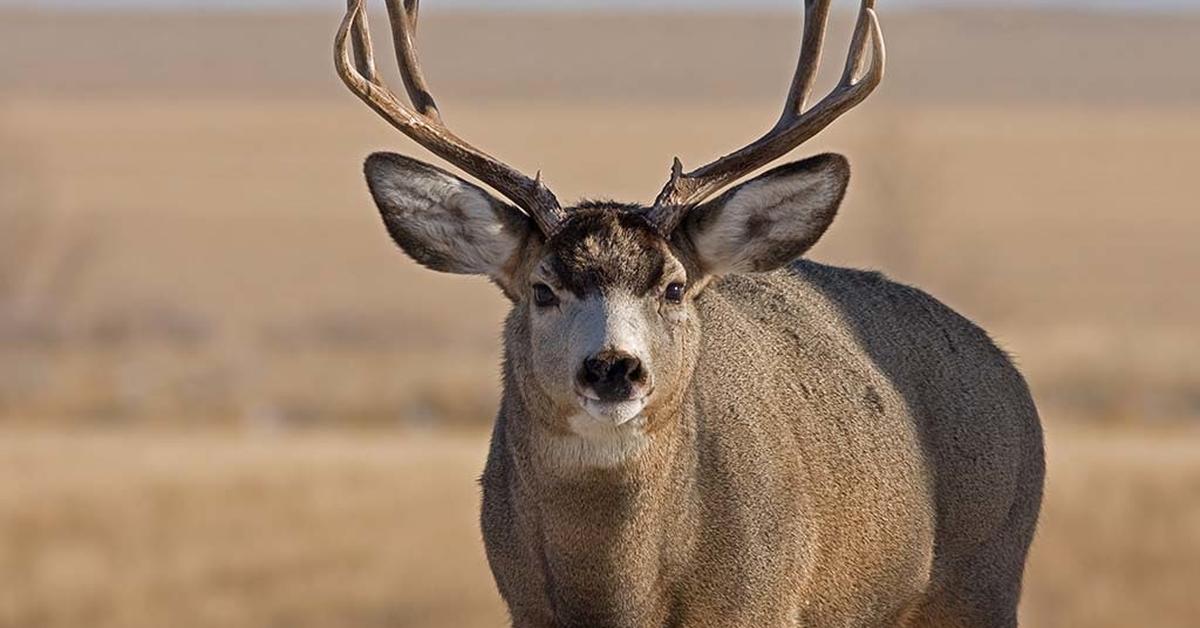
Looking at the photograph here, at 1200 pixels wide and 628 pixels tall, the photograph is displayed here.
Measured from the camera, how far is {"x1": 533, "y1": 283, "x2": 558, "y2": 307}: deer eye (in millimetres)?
9188

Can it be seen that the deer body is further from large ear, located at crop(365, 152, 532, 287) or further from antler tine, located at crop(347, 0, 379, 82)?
antler tine, located at crop(347, 0, 379, 82)

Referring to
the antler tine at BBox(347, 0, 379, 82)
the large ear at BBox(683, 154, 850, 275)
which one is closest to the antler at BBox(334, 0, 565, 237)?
the antler tine at BBox(347, 0, 379, 82)

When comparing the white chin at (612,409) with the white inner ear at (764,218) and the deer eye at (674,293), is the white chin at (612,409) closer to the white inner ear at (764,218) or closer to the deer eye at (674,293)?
the deer eye at (674,293)

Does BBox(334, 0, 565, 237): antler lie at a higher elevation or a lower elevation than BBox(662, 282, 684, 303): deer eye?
higher

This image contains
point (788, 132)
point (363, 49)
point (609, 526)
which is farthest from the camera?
point (363, 49)

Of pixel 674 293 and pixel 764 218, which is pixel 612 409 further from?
pixel 764 218

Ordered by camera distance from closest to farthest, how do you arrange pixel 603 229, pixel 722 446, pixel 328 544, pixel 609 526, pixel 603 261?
pixel 603 261
pixel 603 229
pixel 609 526
pixel 722 446
pixel 328 544

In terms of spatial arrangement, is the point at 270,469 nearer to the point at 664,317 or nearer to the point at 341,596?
the point at 341,596

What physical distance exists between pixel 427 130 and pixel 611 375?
1.35 meters

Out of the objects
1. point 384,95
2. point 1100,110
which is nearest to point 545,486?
point 384,95

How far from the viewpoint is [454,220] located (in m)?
9.59

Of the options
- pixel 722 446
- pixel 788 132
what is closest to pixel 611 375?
pixel 722 446

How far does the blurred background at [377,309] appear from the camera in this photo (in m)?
30.0

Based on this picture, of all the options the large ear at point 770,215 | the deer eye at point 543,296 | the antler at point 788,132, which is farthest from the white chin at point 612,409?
the large ear at point 770,215
